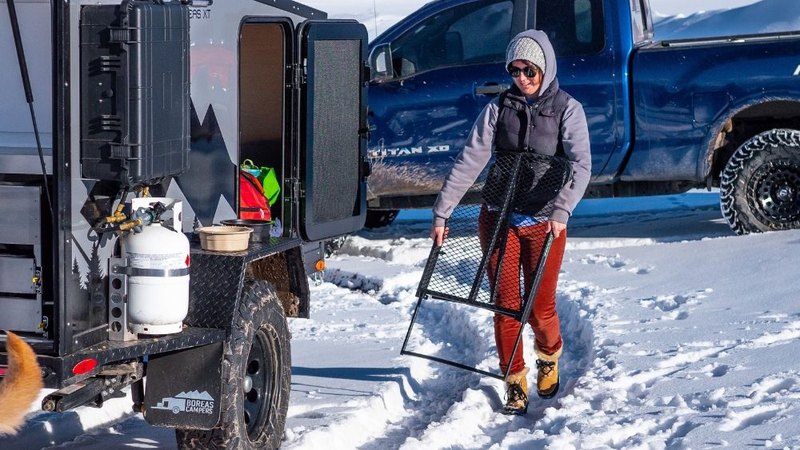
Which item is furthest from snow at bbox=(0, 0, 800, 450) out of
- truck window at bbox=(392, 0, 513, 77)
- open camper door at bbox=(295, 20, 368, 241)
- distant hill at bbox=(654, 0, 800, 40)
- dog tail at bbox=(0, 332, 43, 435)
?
distant hill at bbox=(654, 0, 800, 40)

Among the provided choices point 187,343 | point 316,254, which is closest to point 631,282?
point 316,254

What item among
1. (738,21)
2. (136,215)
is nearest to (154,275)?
(136,215)

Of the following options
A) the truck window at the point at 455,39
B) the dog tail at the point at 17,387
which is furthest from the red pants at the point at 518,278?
the truck window at the point at 455,39

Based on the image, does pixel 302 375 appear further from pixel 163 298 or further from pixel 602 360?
pixel 163 298

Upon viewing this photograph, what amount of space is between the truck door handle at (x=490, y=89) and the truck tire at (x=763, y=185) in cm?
178

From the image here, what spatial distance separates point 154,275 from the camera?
483 centimetres

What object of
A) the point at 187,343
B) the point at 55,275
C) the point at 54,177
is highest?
the point at 54,177

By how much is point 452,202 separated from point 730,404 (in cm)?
160

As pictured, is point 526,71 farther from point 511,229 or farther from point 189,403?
point 189,403

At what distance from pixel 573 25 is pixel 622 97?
683 millimetres

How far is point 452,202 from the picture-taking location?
6.51 m

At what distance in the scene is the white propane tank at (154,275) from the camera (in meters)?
4.82

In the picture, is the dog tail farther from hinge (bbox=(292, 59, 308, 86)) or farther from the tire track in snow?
hinge (bbox=(292, 59, 308, 86))

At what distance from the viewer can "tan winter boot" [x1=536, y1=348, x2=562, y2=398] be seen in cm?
677
